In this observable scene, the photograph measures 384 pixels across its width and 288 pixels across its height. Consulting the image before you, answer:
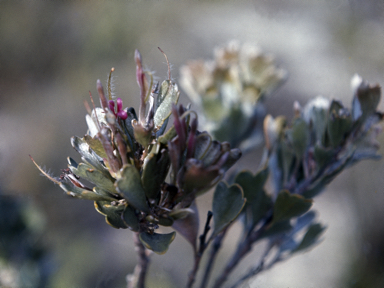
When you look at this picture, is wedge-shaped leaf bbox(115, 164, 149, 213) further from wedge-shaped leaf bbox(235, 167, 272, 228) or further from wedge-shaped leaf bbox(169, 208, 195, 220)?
wedge-shaped leaf bbox(235, 167, 272, 228)

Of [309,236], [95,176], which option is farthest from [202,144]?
[309,236]

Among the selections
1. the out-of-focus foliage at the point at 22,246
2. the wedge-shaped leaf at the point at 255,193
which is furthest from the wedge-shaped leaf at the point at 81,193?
the out-of-focus foliage at the point at 22,246

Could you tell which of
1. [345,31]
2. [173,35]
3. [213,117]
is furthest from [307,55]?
[213,117]

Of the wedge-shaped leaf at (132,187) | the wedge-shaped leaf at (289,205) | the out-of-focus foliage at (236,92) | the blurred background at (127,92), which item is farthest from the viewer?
the blurred background at (127,92)

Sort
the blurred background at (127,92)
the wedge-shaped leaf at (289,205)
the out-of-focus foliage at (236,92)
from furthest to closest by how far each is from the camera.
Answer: the blurred background at (127,92) → the out-of-focus foliage at (236,92) → the wedge-shaped leaf at (289,205)

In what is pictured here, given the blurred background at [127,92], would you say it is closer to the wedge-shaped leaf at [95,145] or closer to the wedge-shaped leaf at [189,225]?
the wedge-shaped leaf at [189,225]

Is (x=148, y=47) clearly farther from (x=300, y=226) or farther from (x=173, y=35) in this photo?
(x=300, y=226)

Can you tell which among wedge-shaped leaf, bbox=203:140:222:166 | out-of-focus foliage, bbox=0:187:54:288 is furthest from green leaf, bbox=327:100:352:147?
out-of-focus foliage, bbox=0:187:54:288
